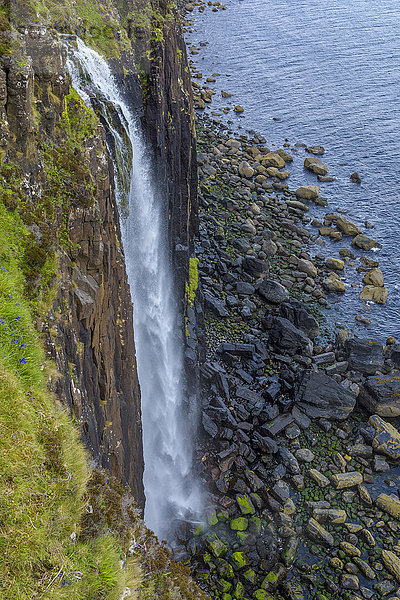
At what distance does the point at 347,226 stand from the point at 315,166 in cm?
1241

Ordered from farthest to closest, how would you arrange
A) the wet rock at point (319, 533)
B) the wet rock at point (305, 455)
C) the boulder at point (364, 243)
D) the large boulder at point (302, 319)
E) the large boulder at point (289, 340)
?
the boulder at point (364, 243), the large boulder at point (302, 319), the large boulder at point (289, 340), the wet rock at point (305, 455), the wet rock at point (319, 533)

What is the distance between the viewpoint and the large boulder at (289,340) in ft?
120

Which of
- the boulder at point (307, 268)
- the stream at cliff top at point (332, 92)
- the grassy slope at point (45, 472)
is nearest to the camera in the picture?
the grassy slope at point (45, 472)

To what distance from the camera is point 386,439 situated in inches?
1230

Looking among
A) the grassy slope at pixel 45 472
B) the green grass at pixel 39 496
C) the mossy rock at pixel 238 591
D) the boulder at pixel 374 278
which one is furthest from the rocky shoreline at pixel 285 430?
the green grass at pixel 39 496

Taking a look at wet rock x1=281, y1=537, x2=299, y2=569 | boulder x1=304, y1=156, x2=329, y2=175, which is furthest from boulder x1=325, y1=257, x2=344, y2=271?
wet rock x1=281, y1=537, x2=299, y2=569

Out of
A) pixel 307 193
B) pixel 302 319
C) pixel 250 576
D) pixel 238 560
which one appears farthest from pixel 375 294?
pixel 250 576

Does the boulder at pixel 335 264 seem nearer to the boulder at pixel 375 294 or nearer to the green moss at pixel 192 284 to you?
the boulder at pixel 375 294

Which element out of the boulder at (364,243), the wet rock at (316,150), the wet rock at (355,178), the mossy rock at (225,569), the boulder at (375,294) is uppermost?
the wet rock at (316,150)

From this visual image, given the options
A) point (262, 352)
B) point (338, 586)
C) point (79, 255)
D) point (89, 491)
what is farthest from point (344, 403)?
point (89, 491)

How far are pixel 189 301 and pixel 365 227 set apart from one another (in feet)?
93.5

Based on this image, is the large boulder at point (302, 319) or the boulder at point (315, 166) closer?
the large boulder at point (302, 319)

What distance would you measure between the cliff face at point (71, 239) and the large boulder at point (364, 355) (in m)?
21.7

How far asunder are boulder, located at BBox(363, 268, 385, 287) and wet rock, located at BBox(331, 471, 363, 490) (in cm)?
2141
